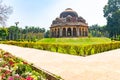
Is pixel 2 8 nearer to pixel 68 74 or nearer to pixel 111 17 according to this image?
pixel 111 17

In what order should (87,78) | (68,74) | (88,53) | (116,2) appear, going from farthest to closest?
(116,2)
(88,53)
(68,74)
(87,78)

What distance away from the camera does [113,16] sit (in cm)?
4734

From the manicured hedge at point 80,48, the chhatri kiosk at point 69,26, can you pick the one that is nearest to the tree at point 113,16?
the chhatri kiosk at point 69,26

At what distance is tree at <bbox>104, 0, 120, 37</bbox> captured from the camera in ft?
152

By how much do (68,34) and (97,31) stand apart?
35451 millimetres

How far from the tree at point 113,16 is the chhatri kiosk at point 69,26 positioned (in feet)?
17.7

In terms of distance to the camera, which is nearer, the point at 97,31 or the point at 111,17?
the point at 111,17

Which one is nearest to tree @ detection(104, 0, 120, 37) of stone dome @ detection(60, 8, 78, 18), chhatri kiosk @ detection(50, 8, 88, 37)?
chhatri kiosk @ detection(50, 8, 88, 37)

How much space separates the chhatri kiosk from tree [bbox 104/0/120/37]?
5395mm

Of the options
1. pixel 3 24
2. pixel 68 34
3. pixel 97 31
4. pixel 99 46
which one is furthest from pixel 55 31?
pixel 97 31

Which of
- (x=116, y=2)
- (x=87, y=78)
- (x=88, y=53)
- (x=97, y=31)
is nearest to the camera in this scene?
(x=87, y=78)

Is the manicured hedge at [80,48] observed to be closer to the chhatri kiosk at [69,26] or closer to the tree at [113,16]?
the chhatri kiosk at [69,26]

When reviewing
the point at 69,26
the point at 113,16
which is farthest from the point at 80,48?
the point at 113,16

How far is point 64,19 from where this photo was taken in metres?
45.5
